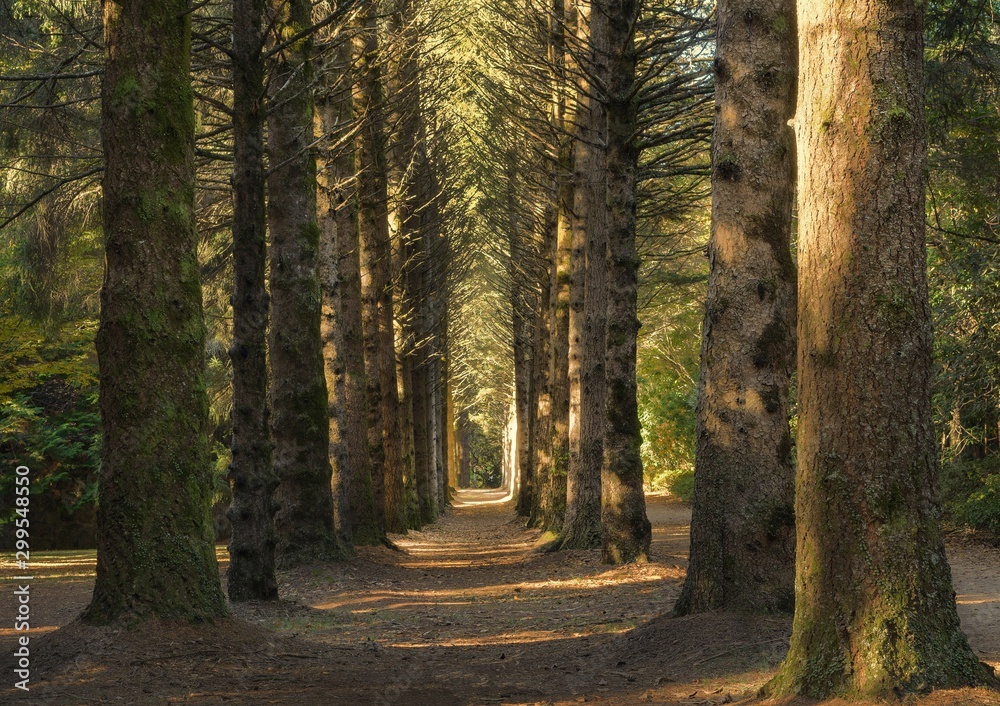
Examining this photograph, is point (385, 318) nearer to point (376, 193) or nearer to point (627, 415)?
point (376, 193)

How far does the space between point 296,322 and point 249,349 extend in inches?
137

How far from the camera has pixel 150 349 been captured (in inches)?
261

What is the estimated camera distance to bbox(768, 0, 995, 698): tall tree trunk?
14.3ft

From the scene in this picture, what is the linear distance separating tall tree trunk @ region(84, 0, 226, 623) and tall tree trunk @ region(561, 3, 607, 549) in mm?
8139

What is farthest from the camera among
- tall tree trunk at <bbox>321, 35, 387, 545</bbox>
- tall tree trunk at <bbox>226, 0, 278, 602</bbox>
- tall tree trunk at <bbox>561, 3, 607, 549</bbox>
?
tall tree trunk at <bbox>321, 35, 387, 545</bbox>

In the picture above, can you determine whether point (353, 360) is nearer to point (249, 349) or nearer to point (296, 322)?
point (296, 322)

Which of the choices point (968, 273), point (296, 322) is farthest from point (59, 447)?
point (968, 273)

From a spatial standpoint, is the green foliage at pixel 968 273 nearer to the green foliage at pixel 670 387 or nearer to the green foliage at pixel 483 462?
the green foliage at pixel 670 387

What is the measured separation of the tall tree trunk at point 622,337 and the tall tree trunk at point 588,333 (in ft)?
3.70

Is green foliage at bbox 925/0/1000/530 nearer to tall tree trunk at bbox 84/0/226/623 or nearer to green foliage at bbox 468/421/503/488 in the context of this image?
tall tree trunk at bbox 84/0/226/623

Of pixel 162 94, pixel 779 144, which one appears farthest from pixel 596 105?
pixel 162 94

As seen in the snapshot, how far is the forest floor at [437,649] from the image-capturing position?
5781 millimetres

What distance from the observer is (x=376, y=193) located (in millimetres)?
19297


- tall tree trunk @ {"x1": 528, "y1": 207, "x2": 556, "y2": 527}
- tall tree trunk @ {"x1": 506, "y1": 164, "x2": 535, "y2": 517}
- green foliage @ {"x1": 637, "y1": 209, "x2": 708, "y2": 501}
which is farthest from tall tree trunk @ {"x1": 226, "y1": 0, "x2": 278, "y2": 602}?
green foliage @ {"x1": 637, "y1": 209, "x2": 708, "y2": 501}
